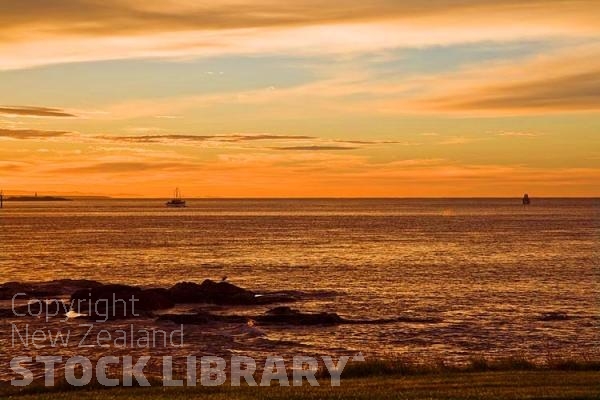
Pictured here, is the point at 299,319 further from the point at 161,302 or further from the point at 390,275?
the point at 390,275

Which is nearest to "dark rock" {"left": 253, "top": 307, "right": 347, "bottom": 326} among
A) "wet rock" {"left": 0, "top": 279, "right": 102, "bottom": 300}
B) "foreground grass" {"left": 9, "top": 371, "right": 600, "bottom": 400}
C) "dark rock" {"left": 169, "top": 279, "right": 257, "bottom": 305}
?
"dark rock" {"left": 169, "top": 279, "right": 257, "bottom": 305}

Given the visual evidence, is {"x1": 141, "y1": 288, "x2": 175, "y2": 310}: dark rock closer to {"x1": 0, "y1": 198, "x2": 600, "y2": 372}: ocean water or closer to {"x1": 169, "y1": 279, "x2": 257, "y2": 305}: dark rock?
{"x1": 169, "y1": 279, "x2": 257, "y2": 305}: dark rock

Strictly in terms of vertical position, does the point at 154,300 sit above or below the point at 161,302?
above

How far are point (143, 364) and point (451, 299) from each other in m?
32.9

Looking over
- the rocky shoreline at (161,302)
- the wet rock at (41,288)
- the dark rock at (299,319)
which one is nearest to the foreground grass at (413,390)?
the dark rock at (299,319)

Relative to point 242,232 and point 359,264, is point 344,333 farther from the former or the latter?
point 242,232

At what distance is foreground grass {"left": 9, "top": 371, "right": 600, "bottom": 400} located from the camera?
2385 centimetres

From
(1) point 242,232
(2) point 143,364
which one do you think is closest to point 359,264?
(2) point 143,364

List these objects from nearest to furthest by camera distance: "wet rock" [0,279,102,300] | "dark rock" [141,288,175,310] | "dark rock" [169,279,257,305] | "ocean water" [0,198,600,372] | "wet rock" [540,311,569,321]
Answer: "ocean water" [0,198,600,372] → "wet rock" [540,311,569,321] → "dark rock" [141,288,175,310] → "dark rock" [169,279,257,305] → "wet rock" [0,279,102,300]

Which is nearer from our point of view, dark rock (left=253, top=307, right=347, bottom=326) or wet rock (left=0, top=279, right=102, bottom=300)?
dark rock (left=253, top=307, right=347, bottom=326)

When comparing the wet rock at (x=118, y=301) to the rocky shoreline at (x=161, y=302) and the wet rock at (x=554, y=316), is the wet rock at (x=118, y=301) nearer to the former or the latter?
the rocky shoreline at (x=161, y=302)

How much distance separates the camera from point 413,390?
24844 mm

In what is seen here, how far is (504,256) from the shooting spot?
108625 mm

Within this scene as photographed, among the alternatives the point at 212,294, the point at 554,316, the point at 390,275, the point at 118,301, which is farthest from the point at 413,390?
the point at 390,275
